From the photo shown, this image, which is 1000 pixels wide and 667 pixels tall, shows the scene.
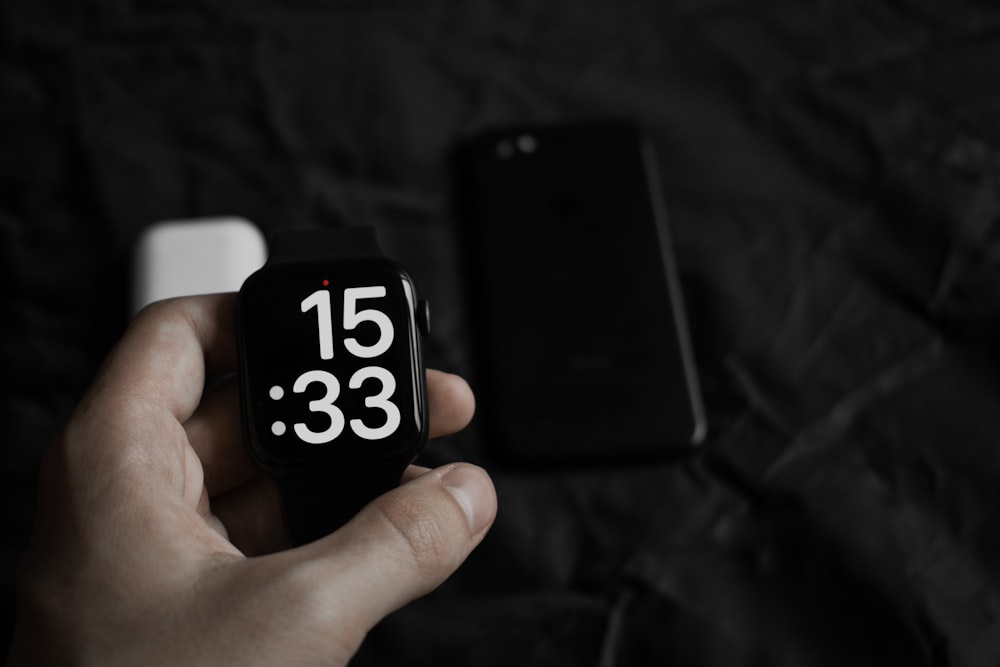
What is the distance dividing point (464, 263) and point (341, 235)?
208 mm

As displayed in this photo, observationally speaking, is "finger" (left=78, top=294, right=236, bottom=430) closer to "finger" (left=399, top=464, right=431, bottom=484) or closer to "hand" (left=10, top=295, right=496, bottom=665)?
"hand" (left=10, top=295, right=496, bottom=665)

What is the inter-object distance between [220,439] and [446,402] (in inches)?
6.2

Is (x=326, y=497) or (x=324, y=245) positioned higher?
(x=324, y=245)

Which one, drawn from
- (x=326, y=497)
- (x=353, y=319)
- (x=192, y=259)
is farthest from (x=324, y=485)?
(x=192, y=259)

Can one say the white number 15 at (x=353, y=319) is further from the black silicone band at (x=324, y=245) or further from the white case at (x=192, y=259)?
the white case at (x=192, y=259)

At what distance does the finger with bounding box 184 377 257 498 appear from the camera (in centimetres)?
58

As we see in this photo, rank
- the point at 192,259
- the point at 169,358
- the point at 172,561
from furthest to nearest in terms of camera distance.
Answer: the point at 192,259, the point at 169,358, the point at 172,561

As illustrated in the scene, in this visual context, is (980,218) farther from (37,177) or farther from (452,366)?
(37,177)

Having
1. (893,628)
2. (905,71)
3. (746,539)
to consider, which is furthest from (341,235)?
(905,71)

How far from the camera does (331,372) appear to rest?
53 cm

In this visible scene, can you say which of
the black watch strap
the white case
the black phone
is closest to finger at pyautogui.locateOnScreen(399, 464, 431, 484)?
the black watch strap

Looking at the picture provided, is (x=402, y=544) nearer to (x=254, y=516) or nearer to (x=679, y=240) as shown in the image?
(x=254, y=516)

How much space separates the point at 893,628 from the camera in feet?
2.03

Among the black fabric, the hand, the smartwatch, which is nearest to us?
the hand
